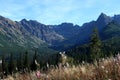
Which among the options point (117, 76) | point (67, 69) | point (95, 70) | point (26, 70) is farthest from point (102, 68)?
point (26, 70)

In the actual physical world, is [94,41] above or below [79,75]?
above

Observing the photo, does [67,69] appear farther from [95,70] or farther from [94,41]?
[94,41]

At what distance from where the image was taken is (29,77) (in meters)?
7.74

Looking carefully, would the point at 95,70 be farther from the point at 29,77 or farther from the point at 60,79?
the point at 29,77

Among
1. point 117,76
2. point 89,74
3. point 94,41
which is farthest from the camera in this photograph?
point 94,41

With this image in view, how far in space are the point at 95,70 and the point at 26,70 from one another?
3050mm

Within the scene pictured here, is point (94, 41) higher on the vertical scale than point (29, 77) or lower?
higher

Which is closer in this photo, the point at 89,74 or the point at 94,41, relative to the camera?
the point at 89,74

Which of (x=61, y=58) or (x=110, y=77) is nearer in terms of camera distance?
(x=110, y=77)

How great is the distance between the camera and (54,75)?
7348 mm

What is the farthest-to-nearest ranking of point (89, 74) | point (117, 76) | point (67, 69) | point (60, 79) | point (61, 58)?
point (61, 58) < point (67, 69) < point (60, 79) < point (89, 74) < point (117, 76)

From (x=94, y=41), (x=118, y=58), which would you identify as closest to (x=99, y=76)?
(x=118, y=58)

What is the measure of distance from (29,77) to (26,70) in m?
1.53

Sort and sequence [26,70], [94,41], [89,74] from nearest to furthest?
1. [89,74]
2. [26,70]
3. [94,41]
